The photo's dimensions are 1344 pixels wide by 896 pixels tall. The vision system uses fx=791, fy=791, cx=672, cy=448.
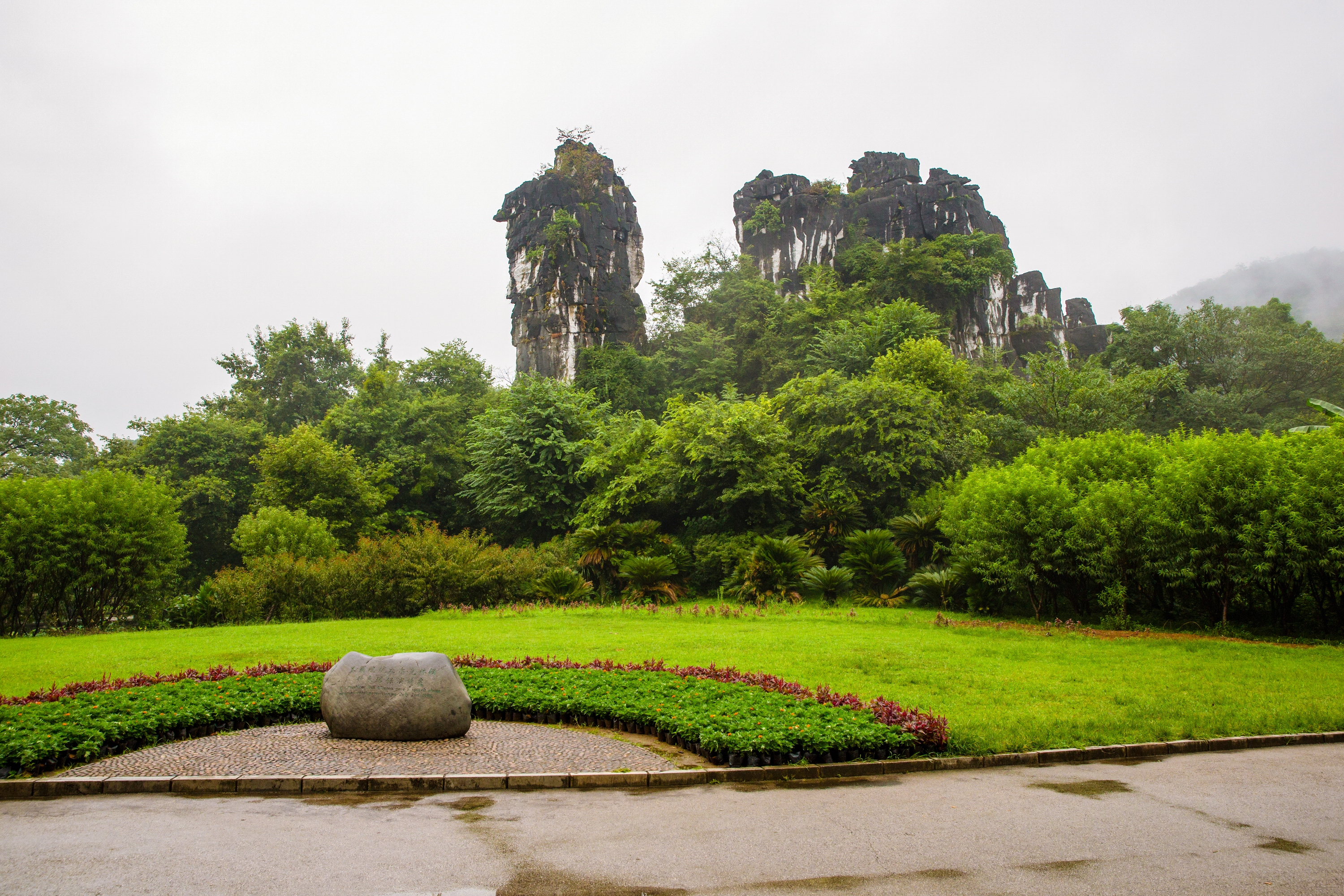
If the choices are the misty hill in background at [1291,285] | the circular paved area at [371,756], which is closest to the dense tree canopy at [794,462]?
the circular paved area at [371,756]

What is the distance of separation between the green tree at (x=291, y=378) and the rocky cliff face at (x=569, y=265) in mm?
11815

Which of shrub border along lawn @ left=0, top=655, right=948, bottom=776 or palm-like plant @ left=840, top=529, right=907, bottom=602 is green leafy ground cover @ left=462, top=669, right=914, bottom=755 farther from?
palm-like plant @ left=840, top=529, right=907, bottom=602

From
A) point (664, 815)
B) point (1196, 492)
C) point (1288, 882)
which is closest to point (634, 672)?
point (664, 815)

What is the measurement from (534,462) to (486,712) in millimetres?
20395

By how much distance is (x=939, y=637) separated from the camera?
1367cm

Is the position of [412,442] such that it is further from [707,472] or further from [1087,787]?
[1087,787]

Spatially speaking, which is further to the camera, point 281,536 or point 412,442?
point 412,442

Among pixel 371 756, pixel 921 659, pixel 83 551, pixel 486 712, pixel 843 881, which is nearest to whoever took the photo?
pixel 843 881

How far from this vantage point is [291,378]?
47.5 m

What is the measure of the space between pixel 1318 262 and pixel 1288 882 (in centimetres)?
17525

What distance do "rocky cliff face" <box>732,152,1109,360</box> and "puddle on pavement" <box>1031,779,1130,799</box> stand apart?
40631 millimetres

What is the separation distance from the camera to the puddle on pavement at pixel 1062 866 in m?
→ 4.21

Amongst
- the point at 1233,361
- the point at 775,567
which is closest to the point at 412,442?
the point at 775,567

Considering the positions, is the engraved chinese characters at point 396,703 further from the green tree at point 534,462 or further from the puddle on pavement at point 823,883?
the green tree at point 534,462
